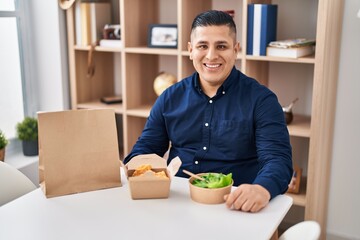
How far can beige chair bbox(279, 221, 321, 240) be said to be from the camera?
131cm

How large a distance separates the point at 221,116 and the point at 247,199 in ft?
1.70

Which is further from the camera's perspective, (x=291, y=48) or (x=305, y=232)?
(x=291, y=48)

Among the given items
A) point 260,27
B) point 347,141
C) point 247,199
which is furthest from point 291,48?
point 247,199

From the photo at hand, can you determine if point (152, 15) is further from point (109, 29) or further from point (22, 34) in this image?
point (22, 34)

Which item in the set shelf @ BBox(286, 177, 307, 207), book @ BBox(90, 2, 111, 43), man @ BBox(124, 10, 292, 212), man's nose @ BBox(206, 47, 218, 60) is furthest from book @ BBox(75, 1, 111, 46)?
shelf @ BBox(286, 177, 307, 207)

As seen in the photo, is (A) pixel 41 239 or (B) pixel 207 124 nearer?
(A) pixel 41 239

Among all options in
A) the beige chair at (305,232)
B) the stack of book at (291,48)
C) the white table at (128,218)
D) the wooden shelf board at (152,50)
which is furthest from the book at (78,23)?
the beige chair at (305,232)

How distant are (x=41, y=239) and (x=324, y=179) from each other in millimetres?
1805

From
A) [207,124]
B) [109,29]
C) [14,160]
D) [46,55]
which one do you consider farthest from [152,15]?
[207,124]

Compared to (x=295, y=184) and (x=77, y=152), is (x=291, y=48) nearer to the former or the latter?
(x=295, y=184)

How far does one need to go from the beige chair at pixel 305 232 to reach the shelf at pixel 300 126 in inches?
43.6

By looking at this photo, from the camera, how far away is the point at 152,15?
3145 mm

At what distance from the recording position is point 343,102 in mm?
2572

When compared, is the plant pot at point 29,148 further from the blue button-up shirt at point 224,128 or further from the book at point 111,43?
the blue button-up shirt at point 224,128
